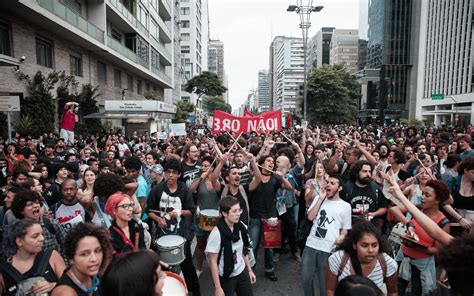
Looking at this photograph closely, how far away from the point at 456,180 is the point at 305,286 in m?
3.32

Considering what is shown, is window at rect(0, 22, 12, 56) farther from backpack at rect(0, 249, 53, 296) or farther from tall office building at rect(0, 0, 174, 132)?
backpack at rect(0, 249, 53, 296)

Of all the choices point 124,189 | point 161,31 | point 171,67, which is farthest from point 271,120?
point 171,67

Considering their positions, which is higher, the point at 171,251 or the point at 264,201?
the point at 264,201

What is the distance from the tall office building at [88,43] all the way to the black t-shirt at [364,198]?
34.4ft

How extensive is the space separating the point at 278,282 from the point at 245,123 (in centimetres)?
374

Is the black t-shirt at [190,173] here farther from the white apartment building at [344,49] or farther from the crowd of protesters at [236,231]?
the white apartment building at [344,49]

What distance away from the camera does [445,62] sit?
54.5 meters

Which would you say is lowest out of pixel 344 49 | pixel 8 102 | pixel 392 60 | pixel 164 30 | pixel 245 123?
pixel 245 123

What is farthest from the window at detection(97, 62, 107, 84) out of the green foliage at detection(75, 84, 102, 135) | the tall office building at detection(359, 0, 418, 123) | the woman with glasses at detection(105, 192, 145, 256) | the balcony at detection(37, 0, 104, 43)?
the tall office building at detection(359, 0, 418, 123)

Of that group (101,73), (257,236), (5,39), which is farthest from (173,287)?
(101,73)

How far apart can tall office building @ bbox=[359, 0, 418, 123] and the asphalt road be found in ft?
216

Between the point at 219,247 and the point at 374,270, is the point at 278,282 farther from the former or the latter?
the point at 374,270

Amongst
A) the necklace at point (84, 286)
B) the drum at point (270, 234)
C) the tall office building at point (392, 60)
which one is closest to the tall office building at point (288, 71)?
the tall office building at point (392, 60)

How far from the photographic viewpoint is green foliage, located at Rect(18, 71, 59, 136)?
14.6 m
